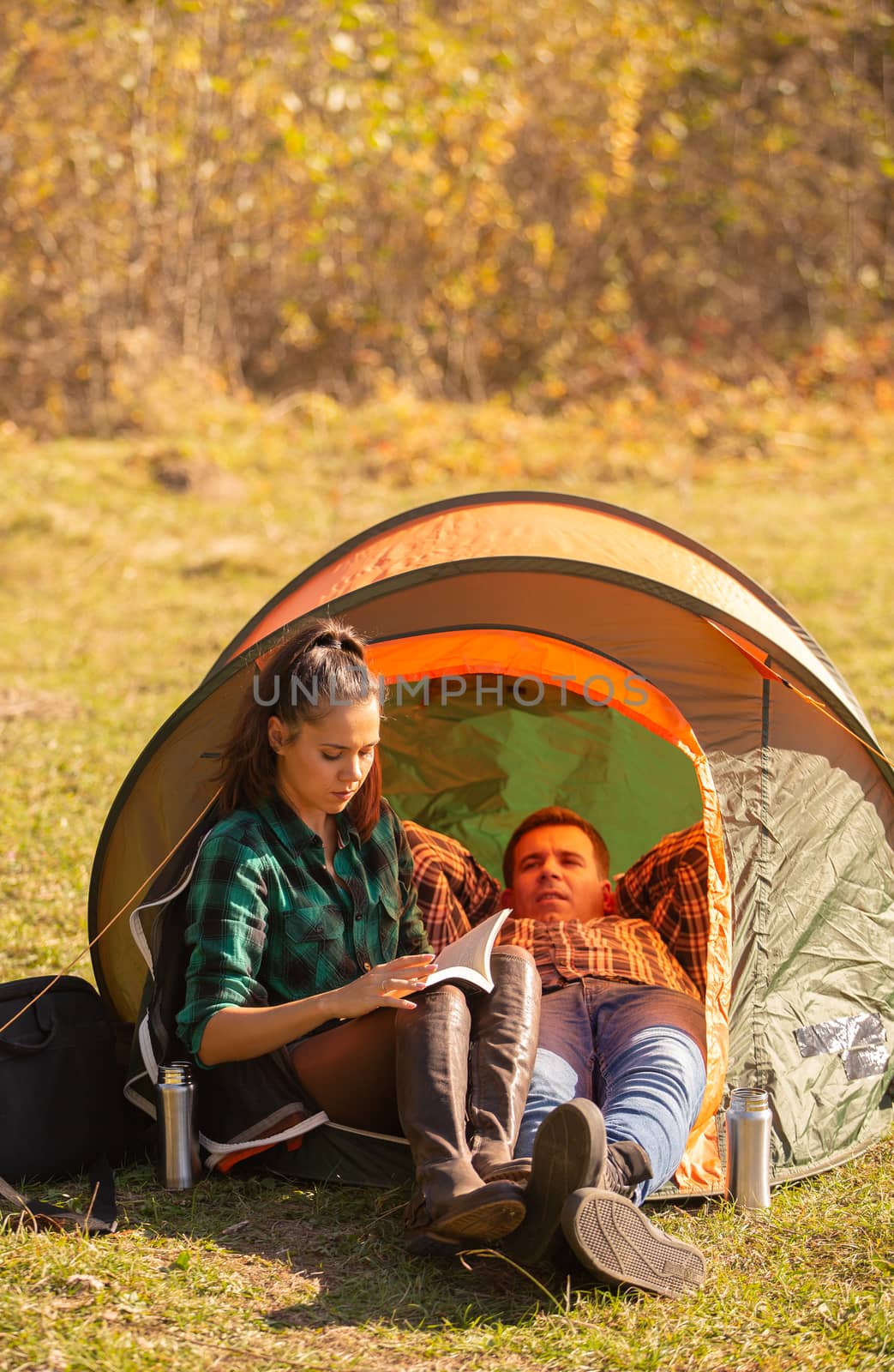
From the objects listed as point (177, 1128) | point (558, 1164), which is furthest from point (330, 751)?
point (558, 1164)

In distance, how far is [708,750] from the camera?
11.2ft

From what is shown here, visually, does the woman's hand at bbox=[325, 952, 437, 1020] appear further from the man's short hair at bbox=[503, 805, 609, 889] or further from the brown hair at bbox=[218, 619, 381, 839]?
the man's short hair at bbox=[503, 805, 609, 889]

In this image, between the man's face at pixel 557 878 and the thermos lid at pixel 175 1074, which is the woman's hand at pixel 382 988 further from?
the man's face at pixel 557 878

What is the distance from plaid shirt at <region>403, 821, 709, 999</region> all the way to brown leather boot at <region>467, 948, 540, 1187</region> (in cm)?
49

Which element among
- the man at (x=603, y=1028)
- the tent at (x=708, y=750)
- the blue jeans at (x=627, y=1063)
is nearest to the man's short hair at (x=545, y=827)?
the man at (x=603, y=1028)

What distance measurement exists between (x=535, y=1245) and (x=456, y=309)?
10820mm

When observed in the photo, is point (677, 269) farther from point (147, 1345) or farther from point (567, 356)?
point (147, 1345)

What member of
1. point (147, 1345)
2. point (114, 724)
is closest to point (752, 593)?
point (147, 1345)

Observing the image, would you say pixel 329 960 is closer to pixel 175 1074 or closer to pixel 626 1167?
pixel 175 1074

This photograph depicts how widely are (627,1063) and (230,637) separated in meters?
4.45

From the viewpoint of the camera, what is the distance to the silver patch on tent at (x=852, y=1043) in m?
3.16

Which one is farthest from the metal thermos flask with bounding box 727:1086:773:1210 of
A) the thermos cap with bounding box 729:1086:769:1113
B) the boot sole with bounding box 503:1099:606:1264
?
the boot sole with bounding box 503:1099:606:1264

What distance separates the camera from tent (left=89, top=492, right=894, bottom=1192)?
3.12 m

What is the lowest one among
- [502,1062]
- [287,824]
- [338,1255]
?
[338,1255]
